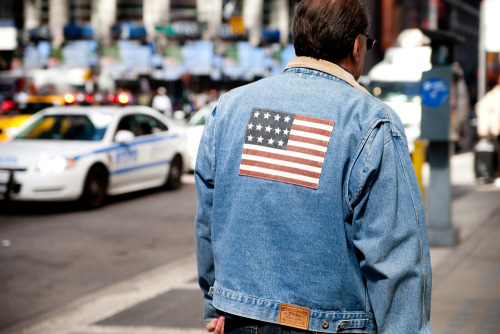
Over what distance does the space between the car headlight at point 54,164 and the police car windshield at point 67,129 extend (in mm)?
965

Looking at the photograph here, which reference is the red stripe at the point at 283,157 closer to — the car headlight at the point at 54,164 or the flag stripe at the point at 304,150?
the flag stripe at the point at 304,150

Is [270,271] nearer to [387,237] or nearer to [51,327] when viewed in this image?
[387,237]

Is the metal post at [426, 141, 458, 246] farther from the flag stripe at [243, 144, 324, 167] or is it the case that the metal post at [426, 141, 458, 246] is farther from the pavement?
the flag stripe at [243, 144, 324, 167]

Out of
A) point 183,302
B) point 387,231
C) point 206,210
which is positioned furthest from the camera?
point 183,302

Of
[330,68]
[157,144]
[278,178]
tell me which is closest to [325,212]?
[278,178]

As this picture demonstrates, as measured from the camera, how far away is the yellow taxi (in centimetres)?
1628

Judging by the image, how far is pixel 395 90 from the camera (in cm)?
1867

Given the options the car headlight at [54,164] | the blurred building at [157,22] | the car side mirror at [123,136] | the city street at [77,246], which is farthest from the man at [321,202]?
the blurred building at [157,22]

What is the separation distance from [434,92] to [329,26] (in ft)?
19.3

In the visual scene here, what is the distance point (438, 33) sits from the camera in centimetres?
745

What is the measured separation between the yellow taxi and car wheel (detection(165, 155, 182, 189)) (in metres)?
5.36

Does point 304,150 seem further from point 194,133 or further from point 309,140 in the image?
point 194,133

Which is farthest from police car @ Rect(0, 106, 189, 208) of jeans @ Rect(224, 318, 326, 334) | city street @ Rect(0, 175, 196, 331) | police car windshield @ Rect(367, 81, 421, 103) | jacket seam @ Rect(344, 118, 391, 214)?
jacket seam @ Rect(344, 118, 391, 214)

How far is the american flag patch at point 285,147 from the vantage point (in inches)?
75.5
